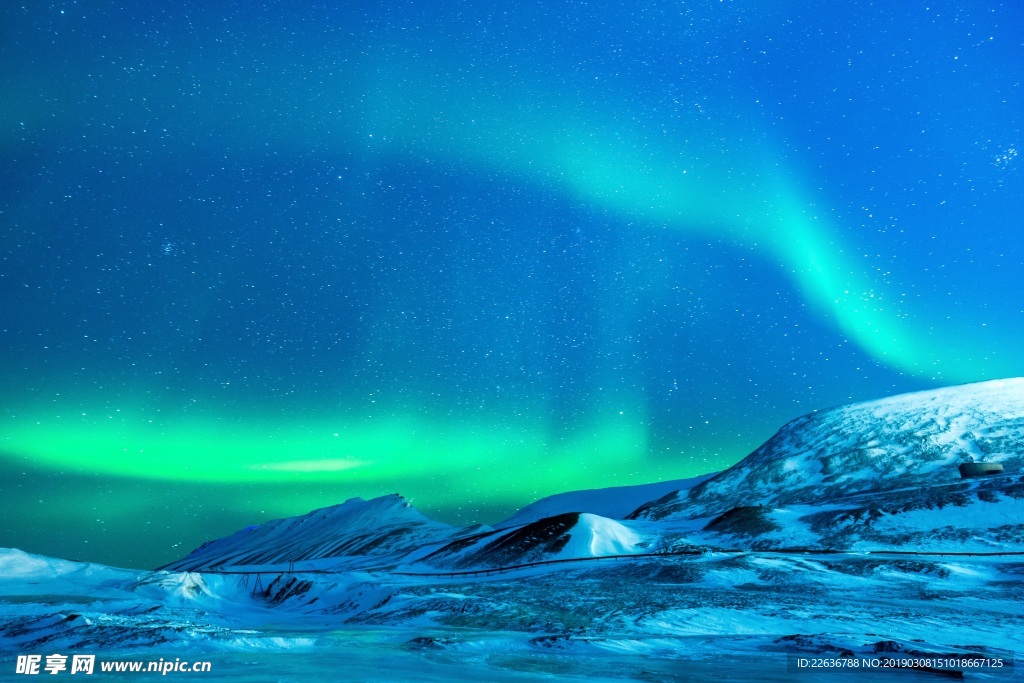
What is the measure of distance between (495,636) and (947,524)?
80810mm

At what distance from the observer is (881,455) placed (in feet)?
529

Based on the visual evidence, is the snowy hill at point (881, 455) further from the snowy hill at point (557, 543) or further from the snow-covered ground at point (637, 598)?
the snowy hill at point (557, 543)

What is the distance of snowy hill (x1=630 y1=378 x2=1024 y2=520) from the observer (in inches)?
5689

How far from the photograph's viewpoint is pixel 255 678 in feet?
70.1

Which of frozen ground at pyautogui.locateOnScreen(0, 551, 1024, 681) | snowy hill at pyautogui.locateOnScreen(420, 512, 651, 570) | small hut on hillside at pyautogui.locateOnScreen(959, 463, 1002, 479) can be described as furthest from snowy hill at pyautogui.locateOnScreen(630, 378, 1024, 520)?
frozen ground at pyautogui.locateOnScreen(0, 551, 1024, 681)

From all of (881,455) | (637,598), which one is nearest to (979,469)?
(881,455)

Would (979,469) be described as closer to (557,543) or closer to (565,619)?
(557,543)

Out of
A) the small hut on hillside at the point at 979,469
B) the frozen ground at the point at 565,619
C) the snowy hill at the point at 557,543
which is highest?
the small hut on hillside at the point at 979,469

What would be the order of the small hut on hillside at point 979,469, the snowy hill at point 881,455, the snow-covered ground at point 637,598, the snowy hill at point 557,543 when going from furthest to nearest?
the snowy hill at point 881,455
the small hut on hillside at point 979,469
the snowy hill at point 557,543
the snow-covered ground at point 637,598

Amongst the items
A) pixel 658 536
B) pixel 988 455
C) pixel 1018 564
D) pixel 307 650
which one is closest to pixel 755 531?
pixel 658 536

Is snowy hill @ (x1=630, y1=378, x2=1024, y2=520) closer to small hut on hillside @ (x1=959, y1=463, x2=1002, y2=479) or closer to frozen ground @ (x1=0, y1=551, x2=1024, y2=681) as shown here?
small hut on hillside @ (x1=959, y1=463, x2=1002, y2=479)

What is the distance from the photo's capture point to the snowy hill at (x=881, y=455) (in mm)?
144500

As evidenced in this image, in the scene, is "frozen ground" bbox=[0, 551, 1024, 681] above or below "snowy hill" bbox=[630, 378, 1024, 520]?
below

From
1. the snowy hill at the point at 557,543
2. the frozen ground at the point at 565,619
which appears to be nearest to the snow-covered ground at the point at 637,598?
the frozen ground at the point at 565,619
